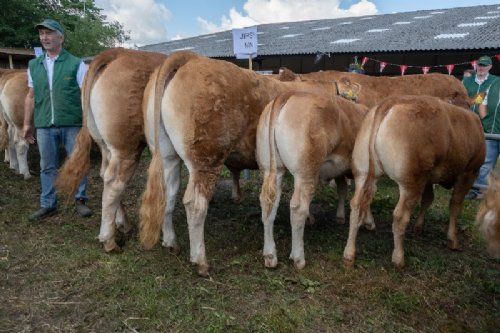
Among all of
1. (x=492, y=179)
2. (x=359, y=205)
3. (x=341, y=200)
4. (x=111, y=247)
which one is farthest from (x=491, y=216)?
(x=111, y=247)

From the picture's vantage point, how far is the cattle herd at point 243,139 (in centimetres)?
335

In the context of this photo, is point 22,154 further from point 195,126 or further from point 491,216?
point 491,216

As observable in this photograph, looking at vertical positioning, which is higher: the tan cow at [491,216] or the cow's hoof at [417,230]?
the tan cow at [491,216]

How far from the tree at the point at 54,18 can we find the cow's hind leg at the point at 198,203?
63.5 feet

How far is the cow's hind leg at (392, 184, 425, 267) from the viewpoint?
11.8 ft

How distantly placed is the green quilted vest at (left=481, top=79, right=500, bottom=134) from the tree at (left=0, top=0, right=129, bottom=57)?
63.7 feet

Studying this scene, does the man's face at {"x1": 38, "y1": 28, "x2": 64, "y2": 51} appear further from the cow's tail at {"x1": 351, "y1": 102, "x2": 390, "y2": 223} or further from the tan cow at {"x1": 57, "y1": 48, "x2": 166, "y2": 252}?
the cow's tail at {"x1": 351, "y1": 102, "x2": 390, "y2": 223}

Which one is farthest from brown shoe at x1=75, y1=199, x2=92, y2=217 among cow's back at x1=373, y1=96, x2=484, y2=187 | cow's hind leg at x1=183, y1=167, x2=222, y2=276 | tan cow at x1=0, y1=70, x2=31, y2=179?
cow's back at x1=373, y1=96, x2=484, y2=187

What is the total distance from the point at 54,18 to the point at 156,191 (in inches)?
989

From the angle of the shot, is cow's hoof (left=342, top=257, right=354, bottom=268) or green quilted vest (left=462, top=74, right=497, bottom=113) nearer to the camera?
cow's hoof (left=342, top=257, right=354, bottom=268)

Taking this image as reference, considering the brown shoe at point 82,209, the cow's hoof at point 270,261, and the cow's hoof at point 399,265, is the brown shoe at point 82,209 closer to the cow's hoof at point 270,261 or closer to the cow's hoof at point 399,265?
the cow's hoof at point 270,261

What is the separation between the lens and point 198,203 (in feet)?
11.4

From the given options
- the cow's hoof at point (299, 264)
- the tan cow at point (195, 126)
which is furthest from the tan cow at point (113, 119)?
the cow's hoof at point (299, 264)

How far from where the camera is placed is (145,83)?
370cm
